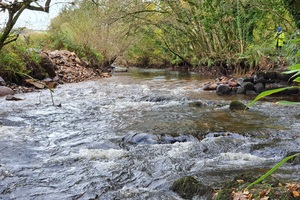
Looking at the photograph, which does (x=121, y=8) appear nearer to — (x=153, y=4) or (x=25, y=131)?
(x=153, y=4)

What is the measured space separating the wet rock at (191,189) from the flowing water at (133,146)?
10cm

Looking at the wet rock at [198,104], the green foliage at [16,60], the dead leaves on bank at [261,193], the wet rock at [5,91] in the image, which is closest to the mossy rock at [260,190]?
the dead leaves on bank at [261,193]

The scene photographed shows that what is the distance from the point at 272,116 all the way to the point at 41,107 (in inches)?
242

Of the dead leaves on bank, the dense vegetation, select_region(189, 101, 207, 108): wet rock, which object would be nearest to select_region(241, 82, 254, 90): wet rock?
the dense vegetation

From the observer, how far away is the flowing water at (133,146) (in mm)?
3814

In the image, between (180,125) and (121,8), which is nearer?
(180,125)

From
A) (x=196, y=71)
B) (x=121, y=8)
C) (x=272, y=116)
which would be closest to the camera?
(x=272, y=116)

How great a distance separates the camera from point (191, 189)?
3.33 metres

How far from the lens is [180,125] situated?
260 inches

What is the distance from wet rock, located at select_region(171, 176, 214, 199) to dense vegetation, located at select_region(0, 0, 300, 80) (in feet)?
21.4

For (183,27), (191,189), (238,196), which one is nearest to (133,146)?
(191,189)

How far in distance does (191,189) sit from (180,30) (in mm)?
17877

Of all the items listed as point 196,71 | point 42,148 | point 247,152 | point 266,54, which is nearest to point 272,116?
point 247,152

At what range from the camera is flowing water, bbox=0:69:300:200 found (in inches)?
150
